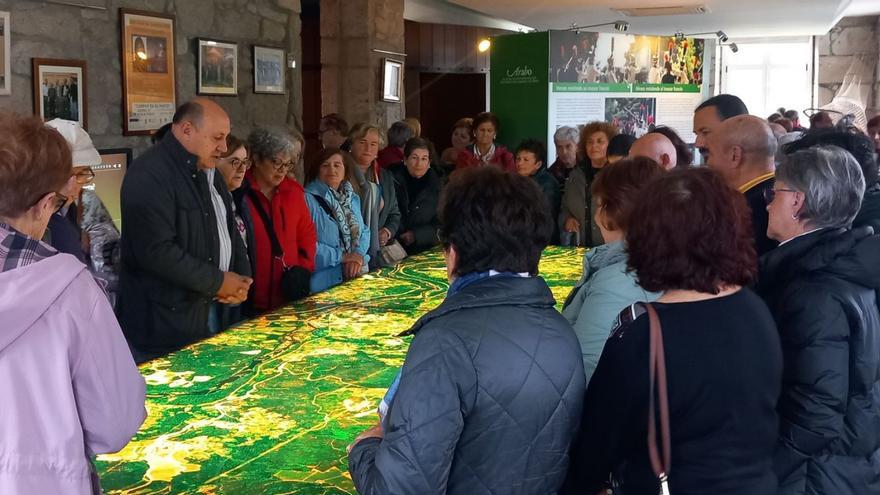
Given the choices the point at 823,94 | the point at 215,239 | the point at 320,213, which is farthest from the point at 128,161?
the point at 823,94

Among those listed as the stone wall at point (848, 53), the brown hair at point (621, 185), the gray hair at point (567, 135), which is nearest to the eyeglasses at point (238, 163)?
the brown hair at point (621, 185)

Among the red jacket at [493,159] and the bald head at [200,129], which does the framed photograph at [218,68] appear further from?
the bald head at [200,129]

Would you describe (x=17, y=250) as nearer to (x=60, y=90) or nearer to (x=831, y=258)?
(x=831, y=258)

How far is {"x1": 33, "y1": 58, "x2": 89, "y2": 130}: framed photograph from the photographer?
4555 millimetres

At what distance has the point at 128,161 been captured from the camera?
5.21m

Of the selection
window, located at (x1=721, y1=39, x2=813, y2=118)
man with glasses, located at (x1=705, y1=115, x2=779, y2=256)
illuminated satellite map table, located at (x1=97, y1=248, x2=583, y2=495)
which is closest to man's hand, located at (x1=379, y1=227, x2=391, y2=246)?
illuminated satellite map table, located at (x1=97, y1=248, x2=583, y2=495)

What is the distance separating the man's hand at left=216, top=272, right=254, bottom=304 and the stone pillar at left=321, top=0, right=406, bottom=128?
4699 millimetres

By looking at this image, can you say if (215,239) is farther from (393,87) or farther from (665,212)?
(393,87)

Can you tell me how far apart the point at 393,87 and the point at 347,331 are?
565cm

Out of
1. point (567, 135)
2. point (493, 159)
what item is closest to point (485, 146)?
point (493, 159)

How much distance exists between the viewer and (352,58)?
26.7ft

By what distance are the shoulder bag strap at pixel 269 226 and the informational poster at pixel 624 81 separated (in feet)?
14.7

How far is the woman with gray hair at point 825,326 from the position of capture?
1.99 m

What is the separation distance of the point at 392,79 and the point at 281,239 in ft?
15.1
